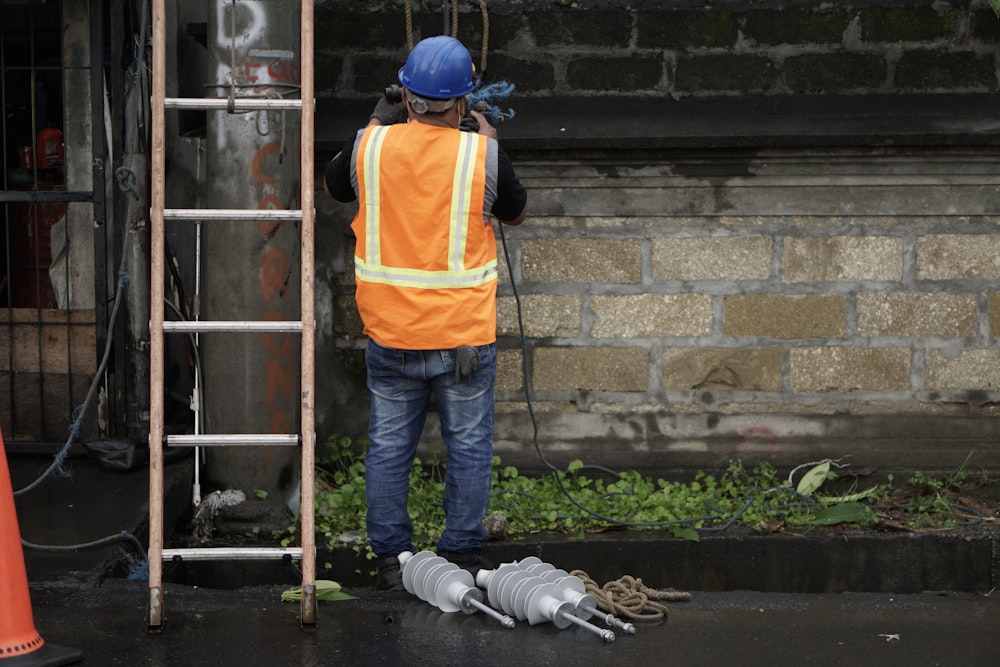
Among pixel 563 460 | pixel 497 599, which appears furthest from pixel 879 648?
pixel 563 460

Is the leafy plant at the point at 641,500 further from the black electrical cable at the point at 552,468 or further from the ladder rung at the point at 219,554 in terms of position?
the ladder rung at the point at 219,554

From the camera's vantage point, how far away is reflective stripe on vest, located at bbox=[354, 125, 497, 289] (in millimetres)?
4723

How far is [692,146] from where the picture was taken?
237 inches

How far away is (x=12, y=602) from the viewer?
4.04 metres

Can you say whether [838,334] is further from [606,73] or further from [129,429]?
[129,429]

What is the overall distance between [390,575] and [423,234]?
1370mm

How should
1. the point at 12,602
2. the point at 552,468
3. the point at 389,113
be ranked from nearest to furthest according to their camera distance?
the point at 12,602 < the point at 389,113 < the point at 552,468

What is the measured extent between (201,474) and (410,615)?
158 cm

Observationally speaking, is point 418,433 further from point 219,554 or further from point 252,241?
point 252,241

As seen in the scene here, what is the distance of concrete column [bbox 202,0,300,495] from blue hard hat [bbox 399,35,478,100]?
1011mm

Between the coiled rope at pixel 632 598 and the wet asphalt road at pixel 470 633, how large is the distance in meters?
0.06

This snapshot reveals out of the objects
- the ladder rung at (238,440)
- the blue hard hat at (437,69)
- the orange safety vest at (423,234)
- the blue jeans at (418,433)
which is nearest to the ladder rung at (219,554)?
the ladder rung at (238,440)

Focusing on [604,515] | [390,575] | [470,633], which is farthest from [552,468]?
[470,633]

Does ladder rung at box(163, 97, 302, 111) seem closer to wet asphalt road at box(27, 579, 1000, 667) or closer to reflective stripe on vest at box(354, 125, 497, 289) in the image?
reflective stripe on vest at box(354, 125, 497, 289)
